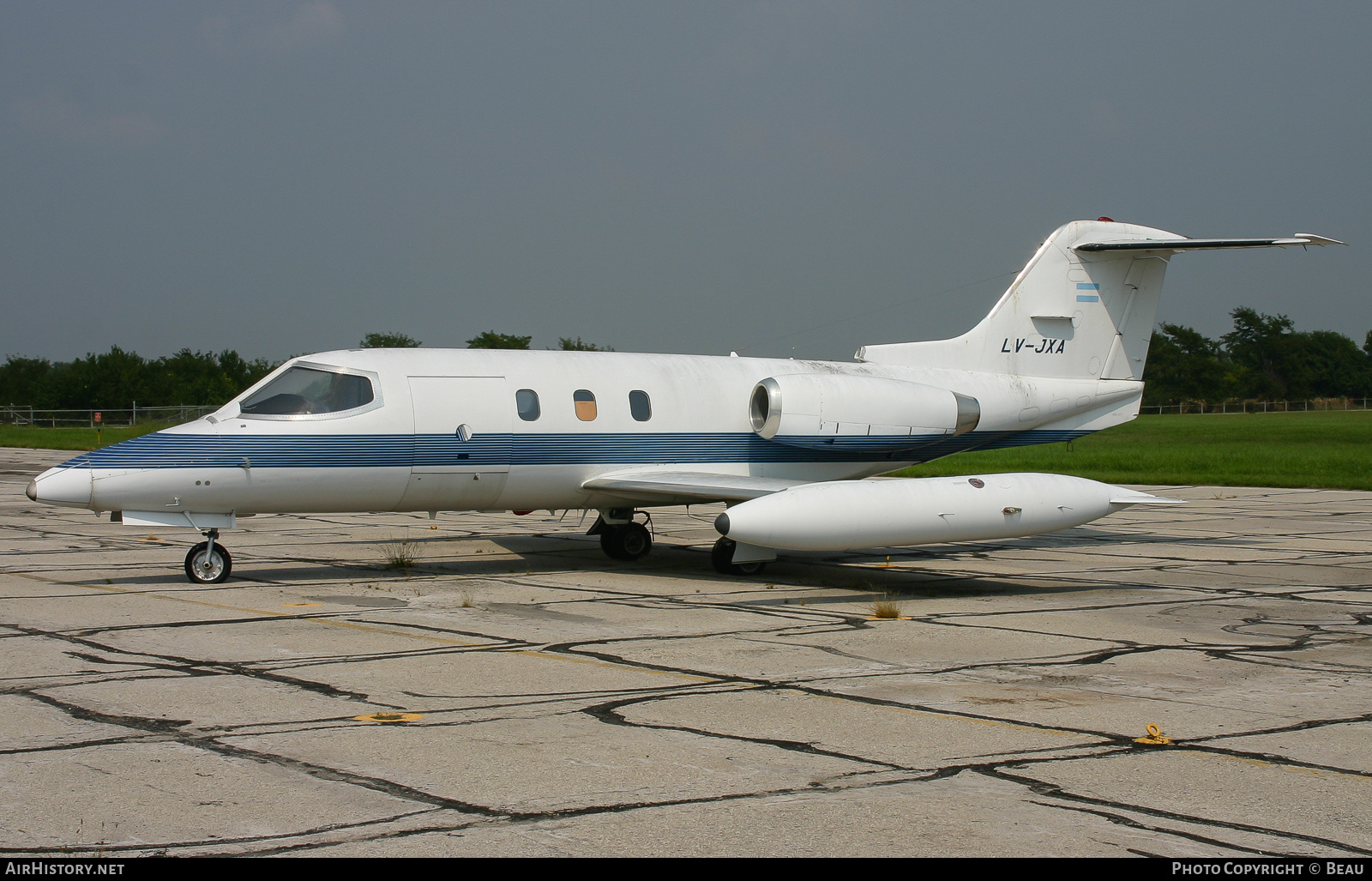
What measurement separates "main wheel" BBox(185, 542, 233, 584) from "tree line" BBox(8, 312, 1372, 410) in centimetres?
7233

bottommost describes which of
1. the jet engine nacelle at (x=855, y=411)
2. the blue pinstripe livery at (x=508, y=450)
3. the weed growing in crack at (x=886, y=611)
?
the weed growing in crack at (x=886, y=611)

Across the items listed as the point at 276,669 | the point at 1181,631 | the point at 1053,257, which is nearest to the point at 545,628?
the point at 276,669

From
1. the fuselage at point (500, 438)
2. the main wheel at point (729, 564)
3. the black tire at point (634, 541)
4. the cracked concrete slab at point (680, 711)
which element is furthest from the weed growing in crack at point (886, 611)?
the black tire at point (634, 541)

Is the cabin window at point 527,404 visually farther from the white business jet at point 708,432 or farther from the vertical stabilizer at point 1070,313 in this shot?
the vertical stabilizer at point 1070,313

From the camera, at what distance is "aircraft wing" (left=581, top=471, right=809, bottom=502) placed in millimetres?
14406

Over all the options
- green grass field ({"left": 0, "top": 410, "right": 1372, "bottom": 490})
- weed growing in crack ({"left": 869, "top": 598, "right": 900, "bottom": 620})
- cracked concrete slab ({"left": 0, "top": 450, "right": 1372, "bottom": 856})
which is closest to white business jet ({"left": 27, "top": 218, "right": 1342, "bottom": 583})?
cracked concrete slab ({"left": 0, "top": 450, "right": 1372, "bottom": 856})

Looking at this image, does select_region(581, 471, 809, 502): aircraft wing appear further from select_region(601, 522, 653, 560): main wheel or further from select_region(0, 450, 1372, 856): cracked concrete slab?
select_region(601, 522, 653, 560): main wheel

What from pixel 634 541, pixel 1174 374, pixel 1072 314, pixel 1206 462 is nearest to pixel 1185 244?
pixel 1072 314

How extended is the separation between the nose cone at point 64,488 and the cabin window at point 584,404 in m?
5.50

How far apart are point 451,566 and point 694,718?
343 inches

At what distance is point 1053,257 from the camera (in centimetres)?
1833

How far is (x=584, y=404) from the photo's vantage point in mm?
15375

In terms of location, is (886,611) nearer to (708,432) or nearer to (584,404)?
(708,432)

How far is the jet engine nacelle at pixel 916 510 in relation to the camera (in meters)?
12.8
